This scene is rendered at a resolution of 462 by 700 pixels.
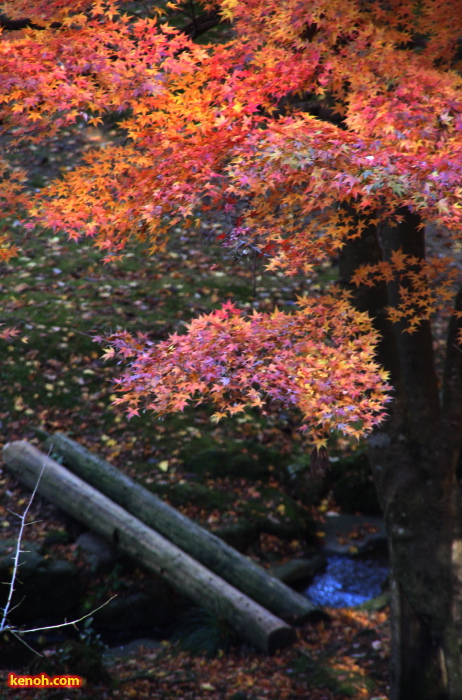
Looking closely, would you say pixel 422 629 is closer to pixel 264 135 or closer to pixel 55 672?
pixel 55 672

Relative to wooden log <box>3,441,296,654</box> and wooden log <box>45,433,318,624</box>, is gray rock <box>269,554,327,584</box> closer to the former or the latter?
wooden log <box>45,433,318,624</box>

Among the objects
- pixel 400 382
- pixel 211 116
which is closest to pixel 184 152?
pixel 211 116

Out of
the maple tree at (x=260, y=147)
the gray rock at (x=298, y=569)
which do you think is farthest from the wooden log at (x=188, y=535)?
the maple tree at (x=260, y=147)

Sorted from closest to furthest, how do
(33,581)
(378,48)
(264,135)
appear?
(264,135) → (378,48) → (33,581)

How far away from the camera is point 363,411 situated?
4.59 meters

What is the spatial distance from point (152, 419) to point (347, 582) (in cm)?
327

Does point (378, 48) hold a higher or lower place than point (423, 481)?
higher

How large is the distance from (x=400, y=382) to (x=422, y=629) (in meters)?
2.15

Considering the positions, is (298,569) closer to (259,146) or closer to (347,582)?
(347,582)

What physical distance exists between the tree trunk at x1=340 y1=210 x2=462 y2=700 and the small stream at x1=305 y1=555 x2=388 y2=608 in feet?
4.98

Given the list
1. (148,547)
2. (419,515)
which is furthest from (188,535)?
(419,515)

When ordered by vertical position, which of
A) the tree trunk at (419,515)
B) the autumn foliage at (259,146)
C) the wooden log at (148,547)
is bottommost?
the wooden log at (148,547)

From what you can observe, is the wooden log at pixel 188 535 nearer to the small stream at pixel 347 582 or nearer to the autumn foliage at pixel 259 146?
the small stream at pixel 347 582

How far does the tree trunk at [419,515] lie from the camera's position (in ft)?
18.0
